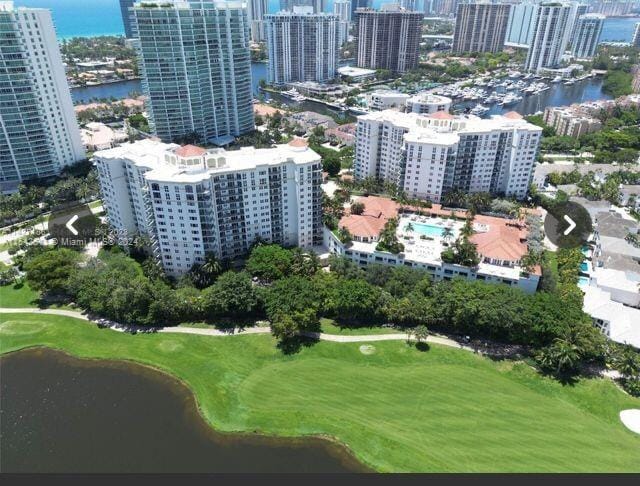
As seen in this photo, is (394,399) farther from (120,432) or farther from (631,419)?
(120,432)

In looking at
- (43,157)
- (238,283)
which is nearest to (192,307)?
(238,283)

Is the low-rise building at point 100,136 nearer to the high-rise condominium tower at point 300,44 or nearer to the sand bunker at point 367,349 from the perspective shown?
the high-rise condominium tower at point 300,44

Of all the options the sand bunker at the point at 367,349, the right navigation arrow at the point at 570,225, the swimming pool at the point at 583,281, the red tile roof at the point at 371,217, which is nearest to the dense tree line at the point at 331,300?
the swimming pool at the point at 583,281

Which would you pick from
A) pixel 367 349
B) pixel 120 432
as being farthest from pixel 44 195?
pixel 367 349

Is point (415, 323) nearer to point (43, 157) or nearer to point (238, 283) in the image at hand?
point (238, 283)

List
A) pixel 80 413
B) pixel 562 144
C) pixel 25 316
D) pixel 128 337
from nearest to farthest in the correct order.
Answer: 1. pixel 80 413
2. pixel 128 337
3. pixel 25 316
4. pixel 562 144

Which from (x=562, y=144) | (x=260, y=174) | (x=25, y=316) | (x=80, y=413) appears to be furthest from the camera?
(x=562, y=144)

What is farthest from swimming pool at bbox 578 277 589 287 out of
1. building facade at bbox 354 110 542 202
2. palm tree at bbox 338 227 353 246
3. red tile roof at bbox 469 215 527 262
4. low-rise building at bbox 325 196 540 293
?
palm tree at bbox 338 227 353 246
